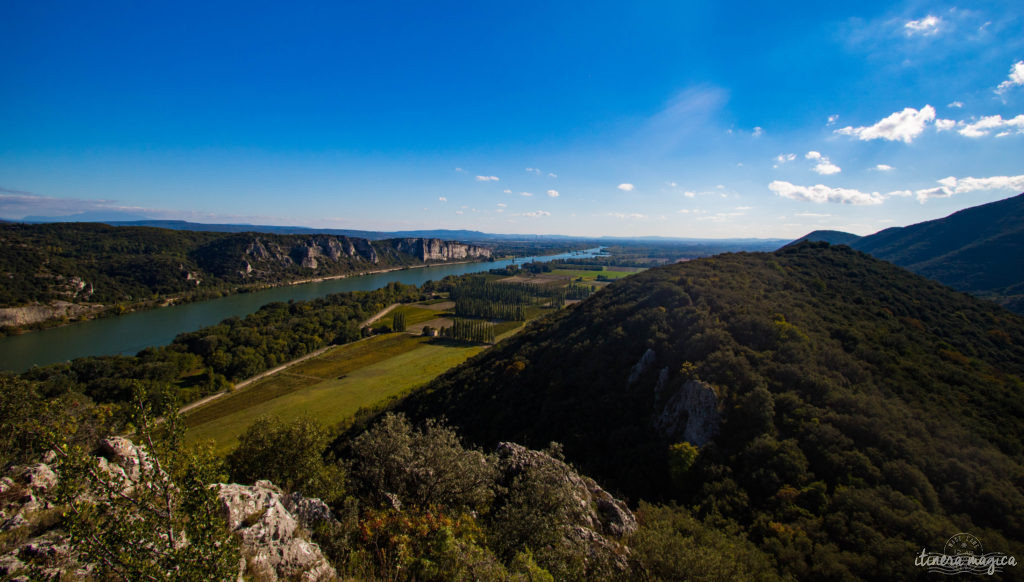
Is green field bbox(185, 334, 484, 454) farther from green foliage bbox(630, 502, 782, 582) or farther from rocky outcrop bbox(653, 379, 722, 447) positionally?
green foliage bbox(630, 502, 782, 582)

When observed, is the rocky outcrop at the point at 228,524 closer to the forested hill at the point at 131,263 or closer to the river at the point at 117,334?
the river at the point at 117,334

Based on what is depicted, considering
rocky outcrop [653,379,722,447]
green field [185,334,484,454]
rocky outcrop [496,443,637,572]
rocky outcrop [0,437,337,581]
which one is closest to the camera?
rocky outcrop [0,437,337,581]

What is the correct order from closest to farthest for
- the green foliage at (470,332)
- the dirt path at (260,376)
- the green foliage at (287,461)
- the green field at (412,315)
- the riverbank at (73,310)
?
the green foliage at (287,461) → the dirt path at (260,376) → the riverbank at (73,310) → the green foliage at (470,332) → the green field at (412,315)

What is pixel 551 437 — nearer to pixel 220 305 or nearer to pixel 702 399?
pixel 702 399

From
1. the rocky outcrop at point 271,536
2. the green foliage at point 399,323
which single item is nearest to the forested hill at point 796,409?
the rocky outcrop at point 271,536

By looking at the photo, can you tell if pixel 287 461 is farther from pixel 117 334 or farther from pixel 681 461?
pixel 117 334

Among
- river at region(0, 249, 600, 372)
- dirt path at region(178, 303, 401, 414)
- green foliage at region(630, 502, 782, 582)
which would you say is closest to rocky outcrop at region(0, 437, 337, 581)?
green foliage at region(630, 502, 782, 582)
